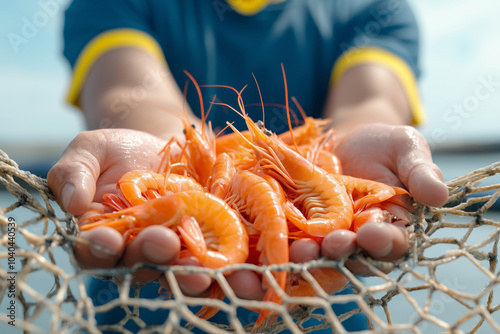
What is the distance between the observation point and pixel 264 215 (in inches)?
40.3

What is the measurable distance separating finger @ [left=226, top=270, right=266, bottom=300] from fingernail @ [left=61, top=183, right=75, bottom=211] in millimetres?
381

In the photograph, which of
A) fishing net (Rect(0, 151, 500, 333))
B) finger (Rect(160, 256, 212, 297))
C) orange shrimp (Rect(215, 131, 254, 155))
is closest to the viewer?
fishing net (Rect(0, 151, 500, 333))

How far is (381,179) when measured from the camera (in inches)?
52.0

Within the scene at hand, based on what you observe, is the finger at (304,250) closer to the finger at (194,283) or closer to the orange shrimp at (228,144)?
the finger at (194,283)

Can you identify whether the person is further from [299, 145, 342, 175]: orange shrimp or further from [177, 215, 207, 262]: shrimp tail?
[177, 215, 207, 262]: shrimp tail

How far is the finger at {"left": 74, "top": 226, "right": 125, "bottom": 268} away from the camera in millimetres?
818

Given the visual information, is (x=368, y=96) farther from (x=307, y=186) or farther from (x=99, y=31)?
(x=99, y=31)

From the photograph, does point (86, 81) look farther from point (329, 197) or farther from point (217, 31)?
point (329, 197)

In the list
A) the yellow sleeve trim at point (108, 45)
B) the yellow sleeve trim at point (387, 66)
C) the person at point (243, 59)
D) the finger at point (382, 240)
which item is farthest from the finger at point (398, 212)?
the yellow sleeve trim at point (108, 45)

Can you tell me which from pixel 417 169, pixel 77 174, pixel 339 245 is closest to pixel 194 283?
pixel 339 245

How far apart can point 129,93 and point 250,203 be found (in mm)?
1119

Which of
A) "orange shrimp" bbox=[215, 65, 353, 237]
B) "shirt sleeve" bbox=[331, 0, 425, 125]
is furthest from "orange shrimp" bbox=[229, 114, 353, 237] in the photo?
"shirt sleeve" bbox=[331, 0, 425, 125]

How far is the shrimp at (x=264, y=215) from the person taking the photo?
0.92 meters

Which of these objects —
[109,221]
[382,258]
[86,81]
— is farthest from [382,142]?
[86,81]
